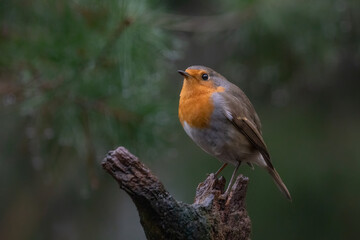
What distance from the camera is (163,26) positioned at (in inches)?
120

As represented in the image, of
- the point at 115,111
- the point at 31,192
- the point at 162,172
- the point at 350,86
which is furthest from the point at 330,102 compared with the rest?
the point at 31,192

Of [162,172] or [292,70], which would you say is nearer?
[292,70]

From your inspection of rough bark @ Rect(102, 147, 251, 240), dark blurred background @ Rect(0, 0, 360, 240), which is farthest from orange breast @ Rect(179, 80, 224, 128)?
rough bark @ Rect(102, 147, 251, 240)

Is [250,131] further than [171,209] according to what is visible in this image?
Yes

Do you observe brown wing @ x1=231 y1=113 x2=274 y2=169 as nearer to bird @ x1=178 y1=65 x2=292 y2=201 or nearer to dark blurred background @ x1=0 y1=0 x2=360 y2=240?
bird @ x1=178 y1=65 x2=292 y2=201

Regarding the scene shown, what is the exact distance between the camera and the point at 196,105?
8.63 ft

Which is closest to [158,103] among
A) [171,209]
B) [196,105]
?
[196,105]

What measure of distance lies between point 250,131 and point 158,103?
0.49 metres

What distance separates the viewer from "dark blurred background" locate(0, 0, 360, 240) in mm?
2777

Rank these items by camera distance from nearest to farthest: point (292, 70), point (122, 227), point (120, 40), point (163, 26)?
point (120, 40)
point (163, 26)
point (292, 70)
point (122, 227)

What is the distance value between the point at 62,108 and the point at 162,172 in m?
1.38

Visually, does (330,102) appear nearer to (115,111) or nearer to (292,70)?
(292,70)

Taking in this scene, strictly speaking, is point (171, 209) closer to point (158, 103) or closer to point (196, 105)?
point (196, 105)

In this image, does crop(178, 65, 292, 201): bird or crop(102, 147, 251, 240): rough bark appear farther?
crop(178, 65, 292, 201): bird
